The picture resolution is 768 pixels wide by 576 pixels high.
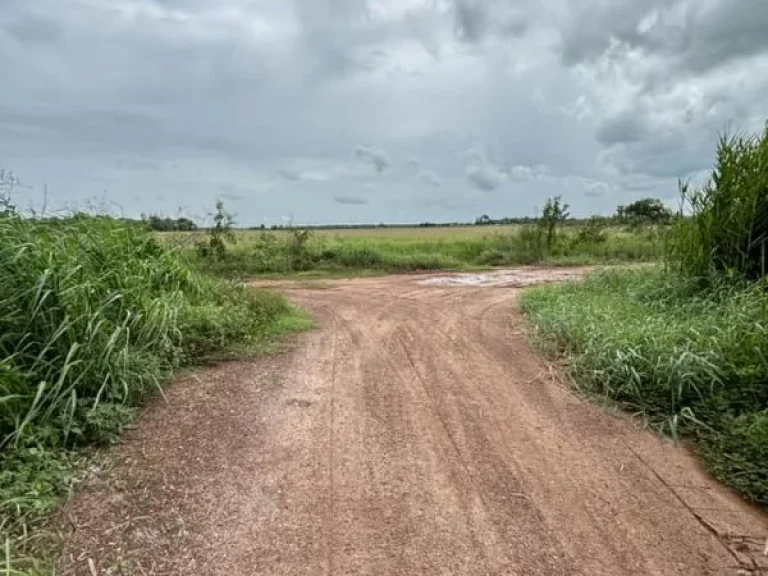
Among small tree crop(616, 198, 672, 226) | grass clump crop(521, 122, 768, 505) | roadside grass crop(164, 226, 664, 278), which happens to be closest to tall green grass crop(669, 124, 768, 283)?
grass clump crop(521, 122, 768, 505)

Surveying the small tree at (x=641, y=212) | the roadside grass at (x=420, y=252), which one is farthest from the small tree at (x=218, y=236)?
the small tree at (x=641, y=212)

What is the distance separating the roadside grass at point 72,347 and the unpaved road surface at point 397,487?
0.63 ft

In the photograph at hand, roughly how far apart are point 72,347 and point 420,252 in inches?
463

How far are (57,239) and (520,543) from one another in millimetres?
4002

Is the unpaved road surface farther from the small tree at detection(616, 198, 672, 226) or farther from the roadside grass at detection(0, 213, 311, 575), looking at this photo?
the small tree at detection(616, 198, 672, 226)

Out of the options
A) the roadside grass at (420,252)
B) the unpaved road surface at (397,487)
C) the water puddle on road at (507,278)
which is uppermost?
the roadside grass at (420,252)

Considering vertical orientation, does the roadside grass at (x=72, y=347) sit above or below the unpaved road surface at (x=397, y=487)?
above

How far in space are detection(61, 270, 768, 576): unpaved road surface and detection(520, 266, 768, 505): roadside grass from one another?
0.76ft

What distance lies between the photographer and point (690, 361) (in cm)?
415

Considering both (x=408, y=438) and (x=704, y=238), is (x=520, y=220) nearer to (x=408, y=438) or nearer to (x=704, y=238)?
(x=704, y=238)

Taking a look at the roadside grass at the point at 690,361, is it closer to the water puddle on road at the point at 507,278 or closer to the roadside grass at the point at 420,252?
the water puddle on road at the point at 507,278

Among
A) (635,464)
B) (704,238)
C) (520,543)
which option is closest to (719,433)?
(635,464)

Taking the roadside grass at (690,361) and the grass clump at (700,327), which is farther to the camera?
the grass clump at (700,327)

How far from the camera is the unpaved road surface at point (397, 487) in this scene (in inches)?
95.1
